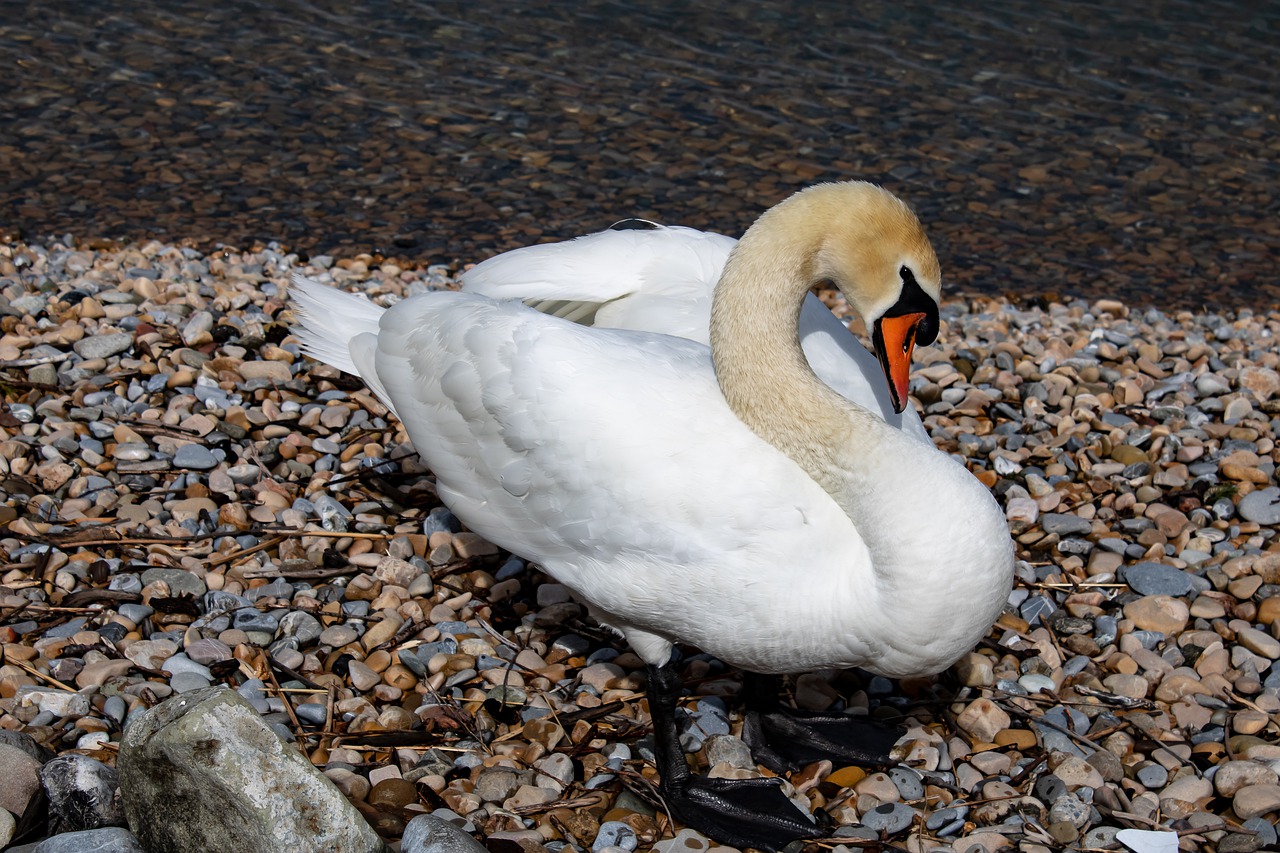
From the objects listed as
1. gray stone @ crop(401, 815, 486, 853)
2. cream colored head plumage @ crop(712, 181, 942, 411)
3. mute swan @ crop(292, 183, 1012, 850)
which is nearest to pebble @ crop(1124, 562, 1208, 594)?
mute swan @ crop(292, 183, 1012, 850)

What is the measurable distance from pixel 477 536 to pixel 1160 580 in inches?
97.7

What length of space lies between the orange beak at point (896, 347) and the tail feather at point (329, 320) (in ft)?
6.11

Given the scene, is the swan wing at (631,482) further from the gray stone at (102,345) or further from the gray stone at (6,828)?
the gray stone at (102,345)

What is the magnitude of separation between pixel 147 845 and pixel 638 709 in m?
1.59

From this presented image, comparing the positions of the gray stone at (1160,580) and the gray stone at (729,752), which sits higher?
the gray stone at (1160,580)

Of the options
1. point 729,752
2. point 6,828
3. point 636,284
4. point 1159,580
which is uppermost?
point 636,284

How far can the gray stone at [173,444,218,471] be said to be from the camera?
16.4ft

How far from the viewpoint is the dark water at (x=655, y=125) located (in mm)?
9047

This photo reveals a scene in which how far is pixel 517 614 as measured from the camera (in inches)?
176

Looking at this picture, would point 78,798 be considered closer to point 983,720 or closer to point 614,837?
point 614,837

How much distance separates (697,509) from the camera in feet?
10.9

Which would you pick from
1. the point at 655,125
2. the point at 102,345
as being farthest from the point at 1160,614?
the point at 655,125

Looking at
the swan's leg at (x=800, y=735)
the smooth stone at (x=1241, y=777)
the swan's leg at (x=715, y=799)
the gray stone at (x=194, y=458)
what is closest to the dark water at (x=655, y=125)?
the gray stone at (x=194, y=458)

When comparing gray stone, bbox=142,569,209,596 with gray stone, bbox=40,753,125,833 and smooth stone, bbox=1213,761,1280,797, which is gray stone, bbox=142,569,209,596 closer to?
gray stone, bbox=40,753,125,833
